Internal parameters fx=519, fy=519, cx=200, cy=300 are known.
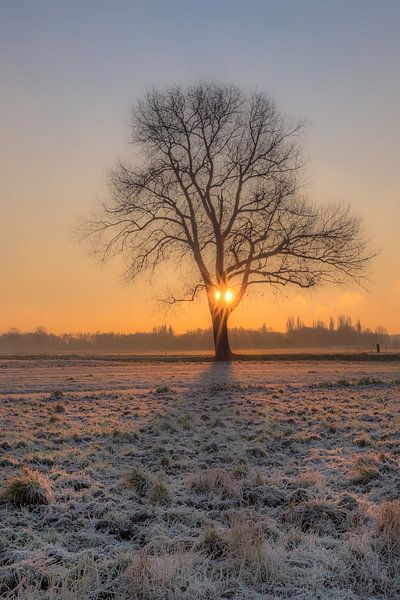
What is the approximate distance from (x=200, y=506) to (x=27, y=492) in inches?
65.0

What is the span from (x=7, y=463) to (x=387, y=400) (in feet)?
28.7

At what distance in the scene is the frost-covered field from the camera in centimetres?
345

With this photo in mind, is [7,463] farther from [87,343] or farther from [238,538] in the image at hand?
[87,343]

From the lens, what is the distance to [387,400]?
11.9 metres

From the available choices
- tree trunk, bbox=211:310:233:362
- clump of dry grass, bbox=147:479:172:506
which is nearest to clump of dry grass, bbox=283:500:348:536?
clump of dry grass, bbox=147:479:172:506

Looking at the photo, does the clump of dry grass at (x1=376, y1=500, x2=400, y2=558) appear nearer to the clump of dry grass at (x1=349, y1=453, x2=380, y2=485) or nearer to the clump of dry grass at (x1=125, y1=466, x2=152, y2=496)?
the clump of dry grass at (x1=349, y1=453, x2=380, y2=485)

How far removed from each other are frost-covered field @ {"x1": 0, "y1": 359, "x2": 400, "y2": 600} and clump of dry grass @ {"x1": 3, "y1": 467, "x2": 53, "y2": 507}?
0.01 metres

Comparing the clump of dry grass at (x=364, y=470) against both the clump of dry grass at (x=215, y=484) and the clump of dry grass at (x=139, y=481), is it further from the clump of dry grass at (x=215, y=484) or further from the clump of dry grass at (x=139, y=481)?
the clump of dry grass at (x=139, y=481)

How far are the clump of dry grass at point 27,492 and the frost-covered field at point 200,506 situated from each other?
0.5 inches

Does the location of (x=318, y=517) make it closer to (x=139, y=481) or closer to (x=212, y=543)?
(x=212, y=543)

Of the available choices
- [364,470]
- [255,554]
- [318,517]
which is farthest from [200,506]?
[364,470]

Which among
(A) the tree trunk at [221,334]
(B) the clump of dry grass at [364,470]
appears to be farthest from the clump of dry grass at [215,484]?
(A) the tree trunk at [221,334]

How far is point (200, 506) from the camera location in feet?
16.0

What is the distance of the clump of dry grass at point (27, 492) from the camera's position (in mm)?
4867
